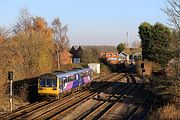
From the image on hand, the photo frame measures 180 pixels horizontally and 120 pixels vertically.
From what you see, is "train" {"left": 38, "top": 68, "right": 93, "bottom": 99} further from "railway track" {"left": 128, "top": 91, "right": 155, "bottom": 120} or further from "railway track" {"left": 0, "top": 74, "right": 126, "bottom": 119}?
"railway track" {"left": 128, "top": 91, "right": 155, "bottom": 120}

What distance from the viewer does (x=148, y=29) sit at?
61688 millimetres

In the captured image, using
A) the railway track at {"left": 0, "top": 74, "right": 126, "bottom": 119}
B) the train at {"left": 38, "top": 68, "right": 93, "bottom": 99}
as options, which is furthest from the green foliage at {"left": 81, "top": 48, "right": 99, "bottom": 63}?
the railway track at {"left": 0, "top": 74, "right": 126, "bottom": 119}

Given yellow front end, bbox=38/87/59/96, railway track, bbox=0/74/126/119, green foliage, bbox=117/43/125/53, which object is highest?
green foliage, bbox=117/43/125/53

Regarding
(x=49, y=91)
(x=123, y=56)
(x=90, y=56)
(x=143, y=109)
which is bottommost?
(x=143, y=109)

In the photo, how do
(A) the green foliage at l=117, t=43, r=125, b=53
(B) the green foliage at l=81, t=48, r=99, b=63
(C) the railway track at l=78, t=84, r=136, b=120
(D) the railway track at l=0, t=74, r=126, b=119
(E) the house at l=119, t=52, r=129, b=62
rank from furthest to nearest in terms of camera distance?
(A) the green foliage at l=117, t=43, r=125, b=53
(E) the house at l=119, t=52, r=129, b=62
(B) the green foliage at l=81, t=48, r=99, b=63
(C) the railway track at l=78, t=84, r=136, b=120
(D) the railway track at l=0, t=74, r=126, b=119

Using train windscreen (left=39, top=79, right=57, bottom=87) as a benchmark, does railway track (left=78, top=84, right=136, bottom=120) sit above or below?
below

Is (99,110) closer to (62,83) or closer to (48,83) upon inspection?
(62,83)

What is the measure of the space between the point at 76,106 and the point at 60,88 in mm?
3395

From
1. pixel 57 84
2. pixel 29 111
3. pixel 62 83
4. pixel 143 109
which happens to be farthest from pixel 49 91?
pixel 143 109

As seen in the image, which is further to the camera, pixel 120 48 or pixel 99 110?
pixel 120 48

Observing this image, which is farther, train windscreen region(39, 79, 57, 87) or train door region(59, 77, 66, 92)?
train door region(59, 77, 66, 92)

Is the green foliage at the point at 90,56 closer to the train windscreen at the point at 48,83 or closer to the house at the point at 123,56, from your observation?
the train windscreen at the point at 48,83

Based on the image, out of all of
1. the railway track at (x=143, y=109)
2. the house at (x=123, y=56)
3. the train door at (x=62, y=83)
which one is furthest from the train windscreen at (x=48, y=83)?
the house at (x=123, y=56)

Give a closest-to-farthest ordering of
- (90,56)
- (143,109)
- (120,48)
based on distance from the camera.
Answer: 1. (143,109)
2. (90,56)
3. (120,48)
